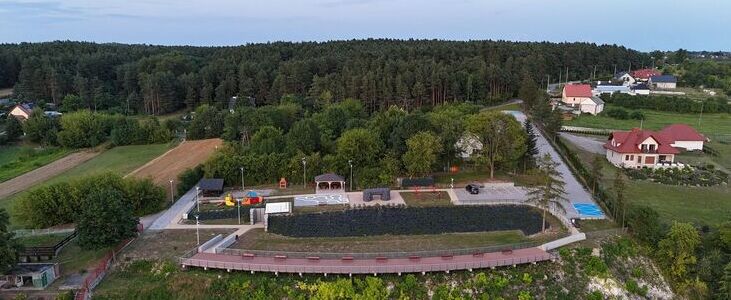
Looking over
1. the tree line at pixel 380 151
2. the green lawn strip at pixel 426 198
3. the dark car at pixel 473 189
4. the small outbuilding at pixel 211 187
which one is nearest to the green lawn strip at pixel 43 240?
the small outbuilding at pixel 211 187

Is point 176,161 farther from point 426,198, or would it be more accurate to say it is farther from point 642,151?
point 642,151

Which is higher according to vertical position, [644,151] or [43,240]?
[644,151]

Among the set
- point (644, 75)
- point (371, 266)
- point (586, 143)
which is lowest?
point (371, 266)

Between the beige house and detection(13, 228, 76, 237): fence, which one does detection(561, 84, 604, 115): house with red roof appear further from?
the beige house

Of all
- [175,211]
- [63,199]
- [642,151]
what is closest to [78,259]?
[63,199]

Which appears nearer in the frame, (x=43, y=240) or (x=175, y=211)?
(x=43, y=240)

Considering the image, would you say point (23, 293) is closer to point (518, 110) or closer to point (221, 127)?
point (221, 127)

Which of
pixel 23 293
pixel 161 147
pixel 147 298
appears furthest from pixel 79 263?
pixel 161 147
